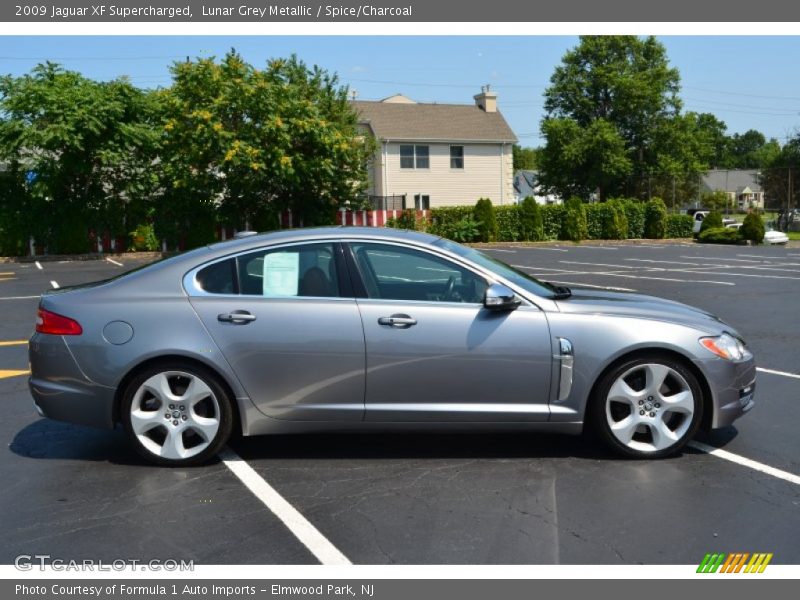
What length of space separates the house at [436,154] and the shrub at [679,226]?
990 cm

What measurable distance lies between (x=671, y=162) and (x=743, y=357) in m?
51.8

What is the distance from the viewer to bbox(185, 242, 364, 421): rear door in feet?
16.4

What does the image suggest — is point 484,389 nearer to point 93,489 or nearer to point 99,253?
point 93,489

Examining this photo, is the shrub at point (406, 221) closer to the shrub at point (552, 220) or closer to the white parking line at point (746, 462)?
the shrub at point (552, 220)

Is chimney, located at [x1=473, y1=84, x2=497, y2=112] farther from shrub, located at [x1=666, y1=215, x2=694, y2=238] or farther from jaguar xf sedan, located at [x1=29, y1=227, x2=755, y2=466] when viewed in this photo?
jaguar xf sedan, located at [x1=29, y1=227, x2=755, y2=466]

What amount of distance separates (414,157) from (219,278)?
39511 millimetres

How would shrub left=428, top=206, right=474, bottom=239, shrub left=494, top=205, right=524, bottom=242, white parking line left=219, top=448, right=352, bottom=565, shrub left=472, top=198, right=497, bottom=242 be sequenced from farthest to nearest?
1. shrub left=494, top=205, right=524, bottom=242
2. shrub left=472, top=198, right=497, bottom=242
3. shrub left=428, top=206, right=474, bottom=239
4. white parking line left=219, top=448, right=352, bottom=565

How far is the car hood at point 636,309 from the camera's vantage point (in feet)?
16.8

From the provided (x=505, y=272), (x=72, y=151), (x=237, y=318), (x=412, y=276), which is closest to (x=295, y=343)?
(x=237, y=318)

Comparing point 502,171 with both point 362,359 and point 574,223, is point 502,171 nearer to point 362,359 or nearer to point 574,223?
point 574,223

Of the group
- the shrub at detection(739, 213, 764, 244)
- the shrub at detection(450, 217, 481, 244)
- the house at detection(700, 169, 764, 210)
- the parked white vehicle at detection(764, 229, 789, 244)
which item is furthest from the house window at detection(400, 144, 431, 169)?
the house at detection(700, 169, 764, 210)

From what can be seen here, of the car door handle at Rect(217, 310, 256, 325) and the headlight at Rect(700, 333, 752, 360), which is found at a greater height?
the car door handle at Rect(217, 310, 256, 325)

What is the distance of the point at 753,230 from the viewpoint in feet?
112

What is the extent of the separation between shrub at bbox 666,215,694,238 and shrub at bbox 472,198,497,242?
437 inches
